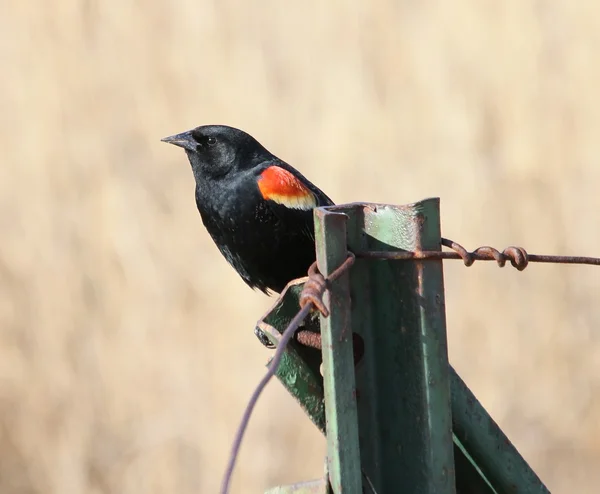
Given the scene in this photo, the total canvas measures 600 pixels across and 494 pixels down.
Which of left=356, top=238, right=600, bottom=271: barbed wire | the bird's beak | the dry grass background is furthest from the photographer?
the dry grass background

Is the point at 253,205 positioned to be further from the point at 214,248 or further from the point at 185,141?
the point at 214,248

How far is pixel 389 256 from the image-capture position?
1568 millimetres

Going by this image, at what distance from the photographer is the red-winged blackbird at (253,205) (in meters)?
2.91

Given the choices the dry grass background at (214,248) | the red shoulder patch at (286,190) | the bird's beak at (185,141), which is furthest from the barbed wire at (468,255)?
the dry grass background at (214,248)

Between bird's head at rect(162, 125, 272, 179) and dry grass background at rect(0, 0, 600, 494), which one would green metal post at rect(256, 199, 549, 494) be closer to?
bird's head at rect(162, 125, 272, 179)

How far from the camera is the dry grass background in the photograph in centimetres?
462

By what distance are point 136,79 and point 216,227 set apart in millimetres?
2194

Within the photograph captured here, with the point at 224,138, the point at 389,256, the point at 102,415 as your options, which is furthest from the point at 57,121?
the point at 389,256

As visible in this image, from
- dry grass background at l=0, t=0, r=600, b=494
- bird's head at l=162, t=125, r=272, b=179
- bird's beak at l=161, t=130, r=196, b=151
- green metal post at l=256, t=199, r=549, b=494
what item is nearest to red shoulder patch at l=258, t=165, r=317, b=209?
bird's head at l=162, t=125, r=272, b=179

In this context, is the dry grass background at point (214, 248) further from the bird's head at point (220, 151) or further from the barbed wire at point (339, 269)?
the barbed wire at point (339, 269)

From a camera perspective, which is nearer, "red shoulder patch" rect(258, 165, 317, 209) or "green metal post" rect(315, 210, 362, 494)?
"green metal post" rect(315, 210, 362, 494)

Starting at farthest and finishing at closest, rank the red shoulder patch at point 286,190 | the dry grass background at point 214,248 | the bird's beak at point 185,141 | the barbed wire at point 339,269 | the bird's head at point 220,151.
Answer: the dry grass background at point 214,248 < the bird's beak at point 185,141 < the bird's head at point 220,151 < the red shoulder patch at point 286,190 < the barbed wire at point 339,269

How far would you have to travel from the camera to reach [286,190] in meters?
2.88

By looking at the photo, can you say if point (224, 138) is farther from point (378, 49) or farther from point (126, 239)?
point (378, 49)
